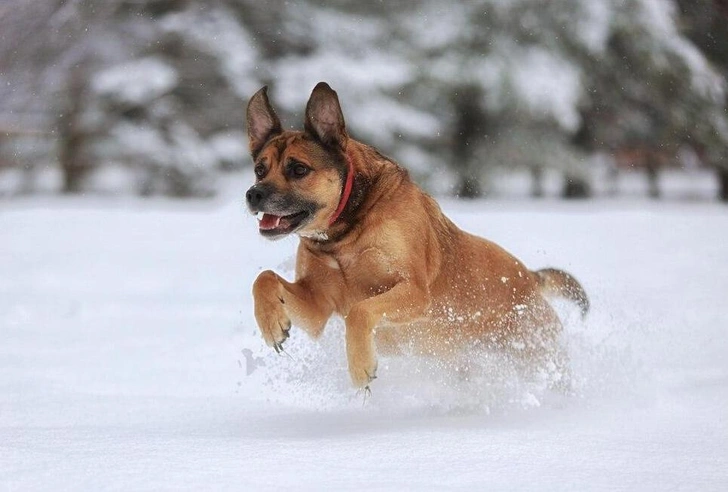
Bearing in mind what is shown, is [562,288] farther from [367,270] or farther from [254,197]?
[254,197]

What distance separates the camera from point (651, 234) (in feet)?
40.4

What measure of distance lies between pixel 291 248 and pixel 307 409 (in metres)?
8.42

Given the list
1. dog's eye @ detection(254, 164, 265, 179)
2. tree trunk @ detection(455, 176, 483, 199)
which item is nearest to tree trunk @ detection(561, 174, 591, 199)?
tree trunk @ detection(455, 176, 483, 199)

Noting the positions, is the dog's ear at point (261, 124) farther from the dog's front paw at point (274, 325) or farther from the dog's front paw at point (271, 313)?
the dog's front paw at point (274, 325)

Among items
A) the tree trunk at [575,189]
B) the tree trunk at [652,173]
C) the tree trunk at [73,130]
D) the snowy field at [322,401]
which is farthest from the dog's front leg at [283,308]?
the tree trunk at [652,173]

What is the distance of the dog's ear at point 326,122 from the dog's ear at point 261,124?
0.84ft

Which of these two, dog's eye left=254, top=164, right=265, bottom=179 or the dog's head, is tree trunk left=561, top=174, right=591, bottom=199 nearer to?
the dog's head

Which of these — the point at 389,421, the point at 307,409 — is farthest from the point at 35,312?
the point at 389,421

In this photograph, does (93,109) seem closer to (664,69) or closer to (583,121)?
(583,121)

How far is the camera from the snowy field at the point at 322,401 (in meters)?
3.10

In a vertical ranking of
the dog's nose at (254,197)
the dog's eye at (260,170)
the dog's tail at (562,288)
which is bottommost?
the dog's tail at (562,288)

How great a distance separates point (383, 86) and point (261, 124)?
14147mm

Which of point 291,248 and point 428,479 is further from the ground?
point 291,248

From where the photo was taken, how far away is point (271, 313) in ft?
14.0
